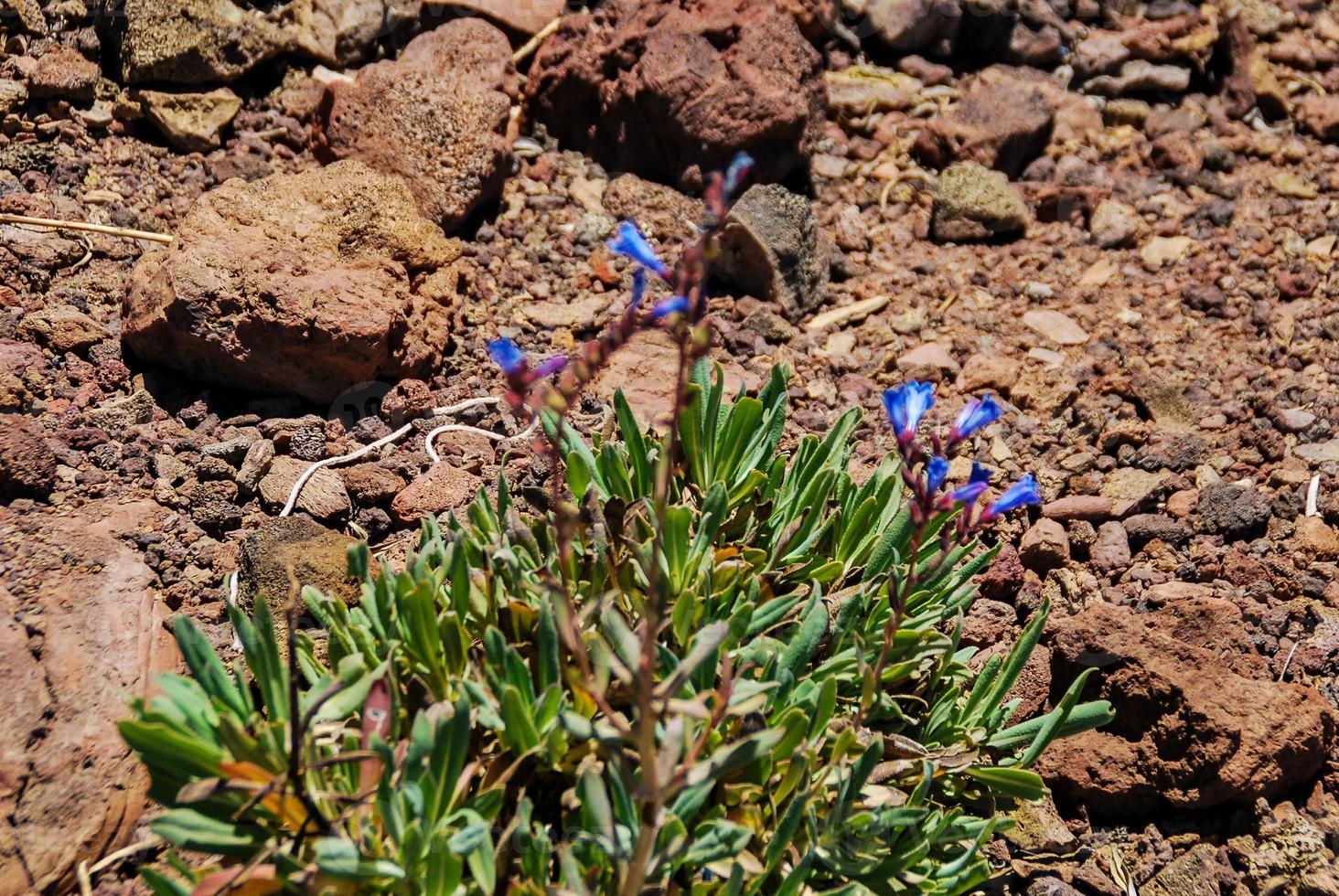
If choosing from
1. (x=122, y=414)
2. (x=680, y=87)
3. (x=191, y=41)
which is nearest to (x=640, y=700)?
(x=122, y=414)

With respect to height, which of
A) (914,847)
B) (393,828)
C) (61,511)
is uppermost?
(393,828)

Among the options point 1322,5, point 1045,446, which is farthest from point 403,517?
point 1322,5

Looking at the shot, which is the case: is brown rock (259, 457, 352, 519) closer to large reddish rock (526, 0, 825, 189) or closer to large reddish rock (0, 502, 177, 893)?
large reddish rock (0, 502, 177, 893)

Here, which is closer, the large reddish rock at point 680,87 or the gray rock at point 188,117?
the gray rock at point 188,117

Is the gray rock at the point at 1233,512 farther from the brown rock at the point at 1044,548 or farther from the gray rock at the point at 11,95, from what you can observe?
the gray rock at the point at 11,95

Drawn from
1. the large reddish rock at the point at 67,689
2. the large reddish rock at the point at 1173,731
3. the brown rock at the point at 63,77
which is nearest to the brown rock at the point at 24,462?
the large reddish rock at the point at 67,689

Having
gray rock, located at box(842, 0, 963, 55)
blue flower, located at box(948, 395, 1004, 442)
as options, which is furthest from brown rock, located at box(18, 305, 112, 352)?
gray rock, located at box(842, 0, 963, 55)

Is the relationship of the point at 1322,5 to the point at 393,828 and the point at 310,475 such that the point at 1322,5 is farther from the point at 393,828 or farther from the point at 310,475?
the point at 393,828

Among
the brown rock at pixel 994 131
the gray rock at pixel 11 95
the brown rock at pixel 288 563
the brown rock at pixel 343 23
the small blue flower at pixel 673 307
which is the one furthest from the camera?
the brown rock at pixel 994 131
